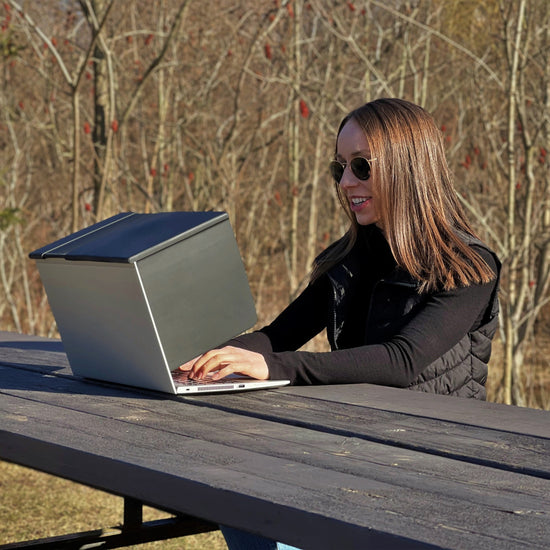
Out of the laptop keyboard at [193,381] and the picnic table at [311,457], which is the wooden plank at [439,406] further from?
the laptop keyboard at [193,381]

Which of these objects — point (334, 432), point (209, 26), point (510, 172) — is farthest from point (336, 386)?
point (209, 26)

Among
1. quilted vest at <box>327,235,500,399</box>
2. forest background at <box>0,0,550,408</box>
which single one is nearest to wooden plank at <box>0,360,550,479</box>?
quilted vest at <box>327,235,500,399</box>

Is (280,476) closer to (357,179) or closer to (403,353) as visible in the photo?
(403,353)

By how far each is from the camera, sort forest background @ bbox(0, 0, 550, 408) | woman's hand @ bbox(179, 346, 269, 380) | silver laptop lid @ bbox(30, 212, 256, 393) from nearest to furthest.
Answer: silver laptop lid @ bbox(30, 212, 256, 393)
woman's hand @ bbox(179, 346, 269, 380)
forest background @ bbox(0, 0, 550, 408)

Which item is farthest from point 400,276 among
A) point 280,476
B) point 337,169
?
point 280,476

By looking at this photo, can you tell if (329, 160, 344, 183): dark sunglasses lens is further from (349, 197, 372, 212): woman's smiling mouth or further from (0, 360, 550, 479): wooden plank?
(0, 360, 550, 479): wooden plank

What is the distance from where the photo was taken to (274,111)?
24.1ft

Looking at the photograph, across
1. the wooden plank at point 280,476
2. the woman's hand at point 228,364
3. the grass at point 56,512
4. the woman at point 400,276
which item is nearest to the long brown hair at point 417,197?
the woman at point 400,276

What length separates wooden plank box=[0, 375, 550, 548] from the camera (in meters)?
1.06

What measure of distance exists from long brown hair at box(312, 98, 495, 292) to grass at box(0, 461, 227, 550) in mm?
1448

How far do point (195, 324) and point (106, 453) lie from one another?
1.59ft

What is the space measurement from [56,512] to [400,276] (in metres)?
1.98

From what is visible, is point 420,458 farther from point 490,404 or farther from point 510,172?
point 510,172

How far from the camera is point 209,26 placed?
693 cm
